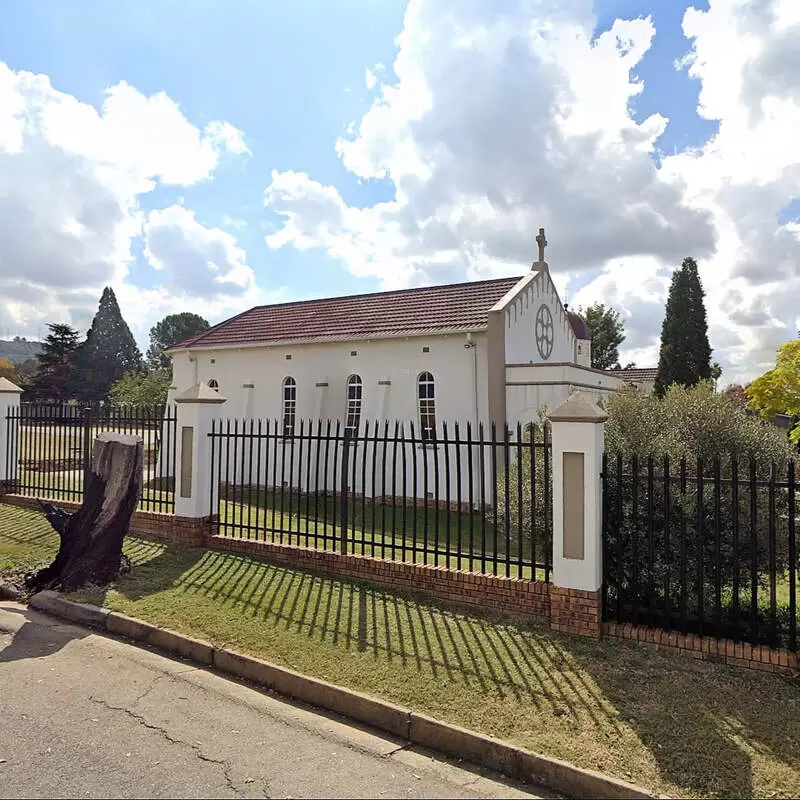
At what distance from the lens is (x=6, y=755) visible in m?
4.21

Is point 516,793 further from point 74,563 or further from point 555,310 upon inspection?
point 555,310

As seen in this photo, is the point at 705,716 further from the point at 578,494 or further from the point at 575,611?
the point at 578,494

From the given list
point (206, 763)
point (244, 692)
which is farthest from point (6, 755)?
point (244, 692)

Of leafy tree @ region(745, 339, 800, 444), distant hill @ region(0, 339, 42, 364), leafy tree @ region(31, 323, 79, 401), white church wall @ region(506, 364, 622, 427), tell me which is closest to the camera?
leafy tree @ region(745, 339, 800, 444)

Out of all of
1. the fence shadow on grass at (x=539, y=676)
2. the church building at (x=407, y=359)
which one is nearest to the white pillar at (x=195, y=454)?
the fence shadow on grass at (x=539, y=676)

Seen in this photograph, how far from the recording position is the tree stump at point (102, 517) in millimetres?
8203

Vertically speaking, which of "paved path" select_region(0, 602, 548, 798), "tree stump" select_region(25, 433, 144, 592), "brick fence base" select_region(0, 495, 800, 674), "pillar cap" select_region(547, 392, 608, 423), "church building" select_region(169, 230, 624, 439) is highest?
"church building" select_region(169, 230, 624, 439)

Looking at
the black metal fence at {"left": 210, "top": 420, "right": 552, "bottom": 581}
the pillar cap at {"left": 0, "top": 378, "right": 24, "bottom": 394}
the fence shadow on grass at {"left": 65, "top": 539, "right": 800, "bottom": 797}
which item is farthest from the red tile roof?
the fence shadow on grass at {"left": 65, "top": 539, "right": 800, "bottom": 797}

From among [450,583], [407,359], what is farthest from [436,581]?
[407,359]

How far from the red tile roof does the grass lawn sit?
37.2 ft

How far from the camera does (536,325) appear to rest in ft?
63.9

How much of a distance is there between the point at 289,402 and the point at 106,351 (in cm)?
4918

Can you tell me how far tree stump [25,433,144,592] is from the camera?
8203mm

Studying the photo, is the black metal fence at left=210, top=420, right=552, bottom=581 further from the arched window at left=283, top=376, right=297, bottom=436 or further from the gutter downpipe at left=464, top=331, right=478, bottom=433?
the arched window at left=283, top=376, right=297, bottom=436
